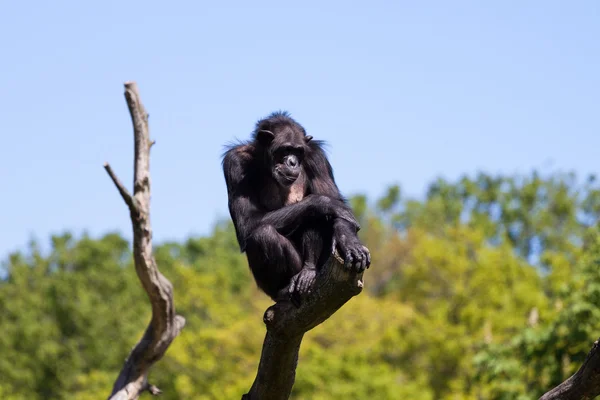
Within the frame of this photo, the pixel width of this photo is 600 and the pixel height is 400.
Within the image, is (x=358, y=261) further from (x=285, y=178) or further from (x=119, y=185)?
(x=119, y=185)

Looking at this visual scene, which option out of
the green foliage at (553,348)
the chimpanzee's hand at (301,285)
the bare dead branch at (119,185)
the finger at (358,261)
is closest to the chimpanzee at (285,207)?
→ the chimpanzee's hand at (301,285)

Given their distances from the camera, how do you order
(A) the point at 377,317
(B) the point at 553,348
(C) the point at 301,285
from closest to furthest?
(C) the point at 301,285
(B) the point at 553,348
(A) the point at 377,317

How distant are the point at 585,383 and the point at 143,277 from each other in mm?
6470

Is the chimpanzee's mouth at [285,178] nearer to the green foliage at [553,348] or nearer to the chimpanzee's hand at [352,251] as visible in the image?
the chimpanzee's hand at [352,251]

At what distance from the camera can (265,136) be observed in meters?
10.6

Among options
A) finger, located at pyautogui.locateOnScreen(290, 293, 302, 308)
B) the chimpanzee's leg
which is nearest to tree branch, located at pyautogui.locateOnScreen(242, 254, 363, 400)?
finger, located at pyautogui.locateOnScreen(290, 293, 302, 308)

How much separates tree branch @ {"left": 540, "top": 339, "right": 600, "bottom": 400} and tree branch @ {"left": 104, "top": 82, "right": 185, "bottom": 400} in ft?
19.8

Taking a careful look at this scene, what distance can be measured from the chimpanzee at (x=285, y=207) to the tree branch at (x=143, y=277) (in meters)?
2.26

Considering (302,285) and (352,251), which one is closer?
(352,251)

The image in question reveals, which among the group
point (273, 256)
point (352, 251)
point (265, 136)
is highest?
point (265, 136)

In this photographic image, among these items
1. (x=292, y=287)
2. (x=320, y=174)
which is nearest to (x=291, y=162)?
(x=320, y=174)

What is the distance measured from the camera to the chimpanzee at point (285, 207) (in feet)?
31.2

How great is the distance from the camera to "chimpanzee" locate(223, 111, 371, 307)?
9508 mm

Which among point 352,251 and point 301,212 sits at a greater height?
point 301,212
